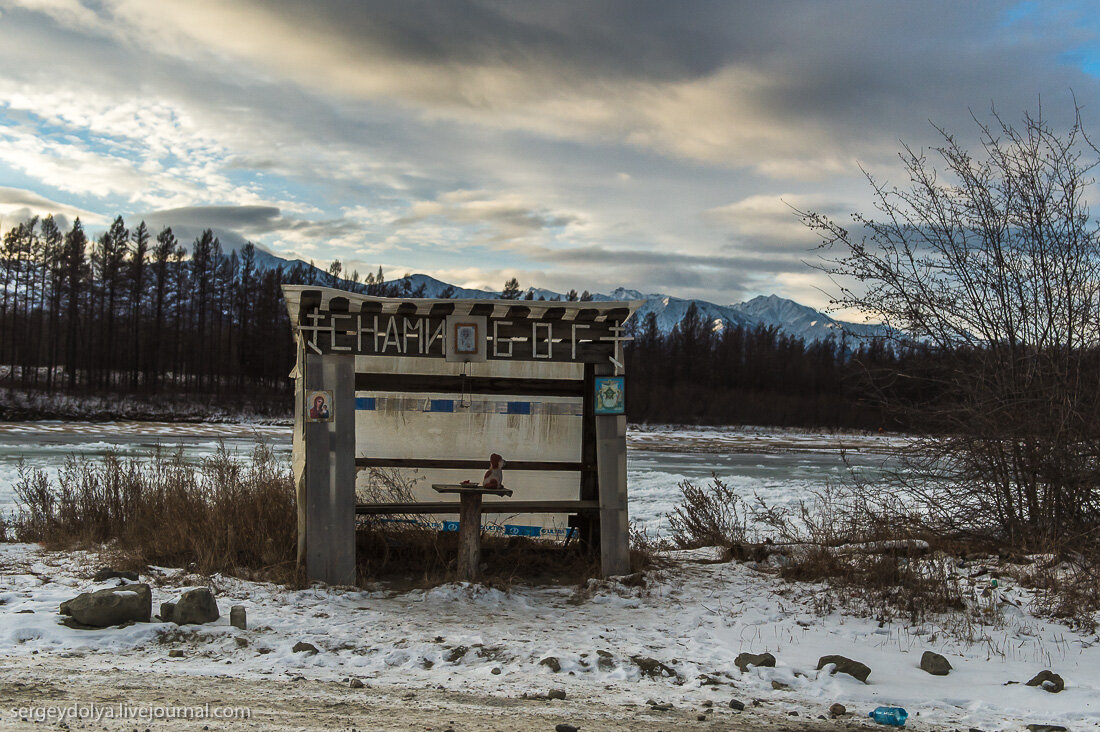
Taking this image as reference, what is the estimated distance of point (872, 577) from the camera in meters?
7.86

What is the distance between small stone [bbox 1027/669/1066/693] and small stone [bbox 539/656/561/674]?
3.32m

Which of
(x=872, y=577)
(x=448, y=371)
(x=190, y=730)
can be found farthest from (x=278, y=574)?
(x=872, y=577)

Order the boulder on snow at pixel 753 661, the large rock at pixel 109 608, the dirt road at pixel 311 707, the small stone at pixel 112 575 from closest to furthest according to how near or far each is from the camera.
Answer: the dirt road at pixel 311 707, the boulder on snow at pixel 753 661, the large rock at pixel 109 608, the small stone at pixel 112 575

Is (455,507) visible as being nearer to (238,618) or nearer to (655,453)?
(238,618)

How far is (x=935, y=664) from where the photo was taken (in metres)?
5.88

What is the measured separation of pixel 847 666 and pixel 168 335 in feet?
217

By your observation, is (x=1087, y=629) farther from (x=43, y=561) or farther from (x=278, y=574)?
(x=43, y=561)

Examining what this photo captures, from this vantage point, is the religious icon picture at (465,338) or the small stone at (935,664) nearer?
the small stone at (935,664)

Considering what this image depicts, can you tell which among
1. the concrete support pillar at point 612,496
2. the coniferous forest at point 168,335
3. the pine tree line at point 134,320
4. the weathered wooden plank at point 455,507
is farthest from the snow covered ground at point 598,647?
the pine tree line at point 134,320

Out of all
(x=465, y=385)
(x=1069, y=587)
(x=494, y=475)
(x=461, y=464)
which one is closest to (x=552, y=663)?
(x=494, y=475)

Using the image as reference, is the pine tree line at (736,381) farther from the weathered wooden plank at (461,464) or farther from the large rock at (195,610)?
the large rock at (195,610)

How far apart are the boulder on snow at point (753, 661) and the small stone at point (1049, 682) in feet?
5.80

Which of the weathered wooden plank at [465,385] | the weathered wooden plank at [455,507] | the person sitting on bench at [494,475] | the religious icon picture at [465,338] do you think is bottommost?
the weathered wooden plank at [455,507]

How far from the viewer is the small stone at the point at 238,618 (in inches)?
249
